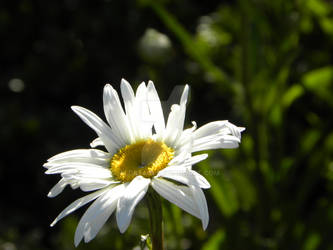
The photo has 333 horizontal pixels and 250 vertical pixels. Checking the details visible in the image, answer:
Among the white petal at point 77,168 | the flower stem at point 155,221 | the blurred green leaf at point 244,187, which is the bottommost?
the blurred green leaf at point 244,187

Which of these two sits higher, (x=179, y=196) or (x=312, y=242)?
(x=179, y=196)

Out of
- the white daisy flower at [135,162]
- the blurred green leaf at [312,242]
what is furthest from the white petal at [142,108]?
the blurred green leaf at [312,242]

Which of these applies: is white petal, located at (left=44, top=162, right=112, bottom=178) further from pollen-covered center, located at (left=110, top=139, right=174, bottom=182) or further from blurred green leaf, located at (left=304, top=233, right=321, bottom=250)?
blurred green leaf, located at (left=304, top=233, right=321, bottom=250)

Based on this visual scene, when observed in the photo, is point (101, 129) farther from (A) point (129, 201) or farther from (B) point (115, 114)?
(A) point (129, 201)

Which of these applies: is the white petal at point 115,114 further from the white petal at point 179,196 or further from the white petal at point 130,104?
the white petal at point 179,196

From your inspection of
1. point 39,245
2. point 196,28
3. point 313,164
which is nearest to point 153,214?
point 313,164

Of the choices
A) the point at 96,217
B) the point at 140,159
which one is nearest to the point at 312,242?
the point at 140,159

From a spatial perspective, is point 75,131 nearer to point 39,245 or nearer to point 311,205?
point 39,245
